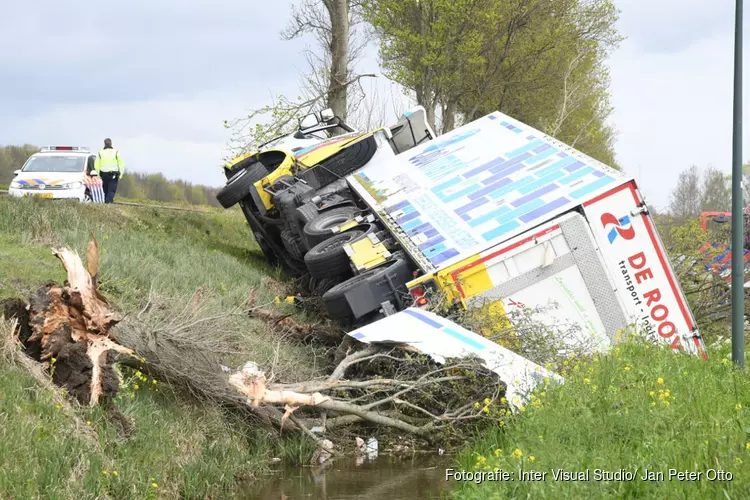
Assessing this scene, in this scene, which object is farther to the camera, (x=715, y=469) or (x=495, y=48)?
(x=495, y=48)

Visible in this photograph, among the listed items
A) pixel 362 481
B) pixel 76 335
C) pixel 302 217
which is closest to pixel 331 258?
pixel 302 217

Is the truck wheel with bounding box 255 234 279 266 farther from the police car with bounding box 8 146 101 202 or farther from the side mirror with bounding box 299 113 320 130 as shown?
the police car with bounding box 8 146 101 202

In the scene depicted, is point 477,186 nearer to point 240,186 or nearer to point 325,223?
point 325,223

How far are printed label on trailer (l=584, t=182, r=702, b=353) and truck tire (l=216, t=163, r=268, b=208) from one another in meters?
6.22

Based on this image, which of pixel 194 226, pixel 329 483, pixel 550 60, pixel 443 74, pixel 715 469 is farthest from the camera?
pixel 550 60

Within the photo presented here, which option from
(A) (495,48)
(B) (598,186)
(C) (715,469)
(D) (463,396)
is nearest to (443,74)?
(A) (495,48)

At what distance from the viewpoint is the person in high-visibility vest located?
20625mm

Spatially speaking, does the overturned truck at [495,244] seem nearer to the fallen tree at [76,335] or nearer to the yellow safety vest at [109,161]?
the fallen tree at [76,335]

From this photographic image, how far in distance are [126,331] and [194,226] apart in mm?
10925

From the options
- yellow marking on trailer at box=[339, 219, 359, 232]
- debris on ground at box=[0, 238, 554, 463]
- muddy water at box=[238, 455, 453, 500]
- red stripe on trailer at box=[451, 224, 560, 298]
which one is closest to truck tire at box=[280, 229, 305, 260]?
yellow marking on trailer at box=[339, 219, 359, 232]

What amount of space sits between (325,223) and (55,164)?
35.2 ft

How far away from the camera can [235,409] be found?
8.87 m

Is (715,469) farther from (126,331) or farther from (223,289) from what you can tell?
(223,289)

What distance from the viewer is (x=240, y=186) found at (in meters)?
15.1
